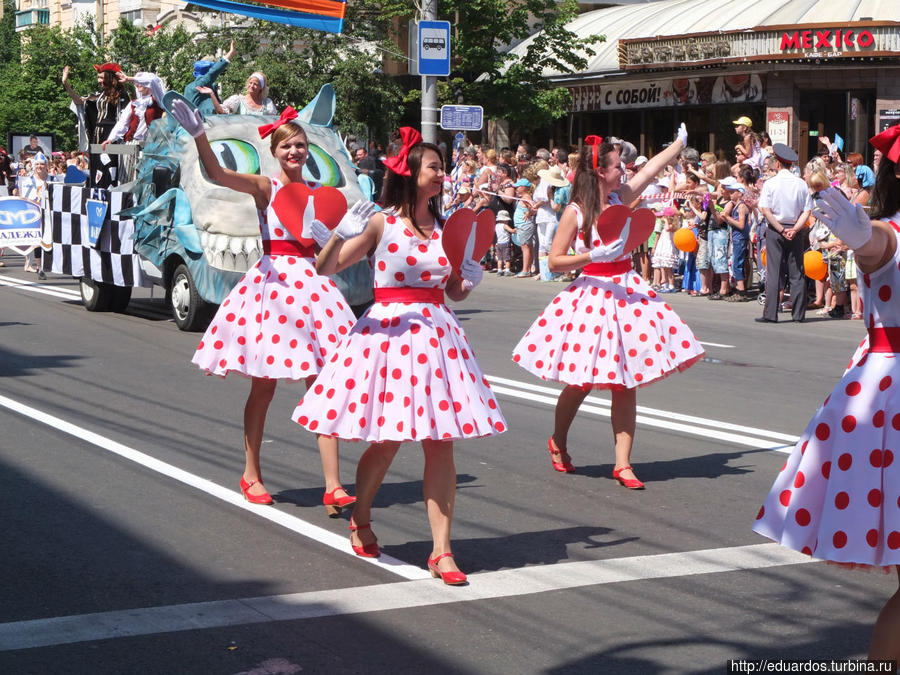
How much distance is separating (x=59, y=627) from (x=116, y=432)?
3.92 meters

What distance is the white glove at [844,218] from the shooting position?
155 inches

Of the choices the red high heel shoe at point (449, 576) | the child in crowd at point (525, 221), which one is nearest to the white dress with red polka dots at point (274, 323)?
the red high heel shoe at point (449, 576)

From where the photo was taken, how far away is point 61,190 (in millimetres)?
16125

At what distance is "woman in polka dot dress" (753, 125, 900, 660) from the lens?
4086 millimetres

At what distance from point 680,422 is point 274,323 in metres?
3.68

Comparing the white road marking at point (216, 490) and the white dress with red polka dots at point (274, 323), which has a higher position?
the white dress with red polka dots at point (274, 323)

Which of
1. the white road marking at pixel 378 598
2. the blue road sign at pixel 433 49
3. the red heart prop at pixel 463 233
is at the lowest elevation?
the white road marking at pixel 378 598

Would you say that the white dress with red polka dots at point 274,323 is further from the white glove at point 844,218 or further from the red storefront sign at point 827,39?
the red storefront sign at point 827,39

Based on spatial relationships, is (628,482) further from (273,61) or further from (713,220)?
(273,61)

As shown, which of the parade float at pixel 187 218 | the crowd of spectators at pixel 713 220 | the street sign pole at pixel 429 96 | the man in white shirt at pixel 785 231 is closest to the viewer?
the parade float at pixel 187 218

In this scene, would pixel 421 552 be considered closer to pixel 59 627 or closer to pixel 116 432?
pixel 59 627

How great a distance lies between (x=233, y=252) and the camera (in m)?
13.1

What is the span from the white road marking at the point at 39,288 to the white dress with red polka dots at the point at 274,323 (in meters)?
11.0

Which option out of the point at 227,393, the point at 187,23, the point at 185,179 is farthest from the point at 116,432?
the point at 187,23
